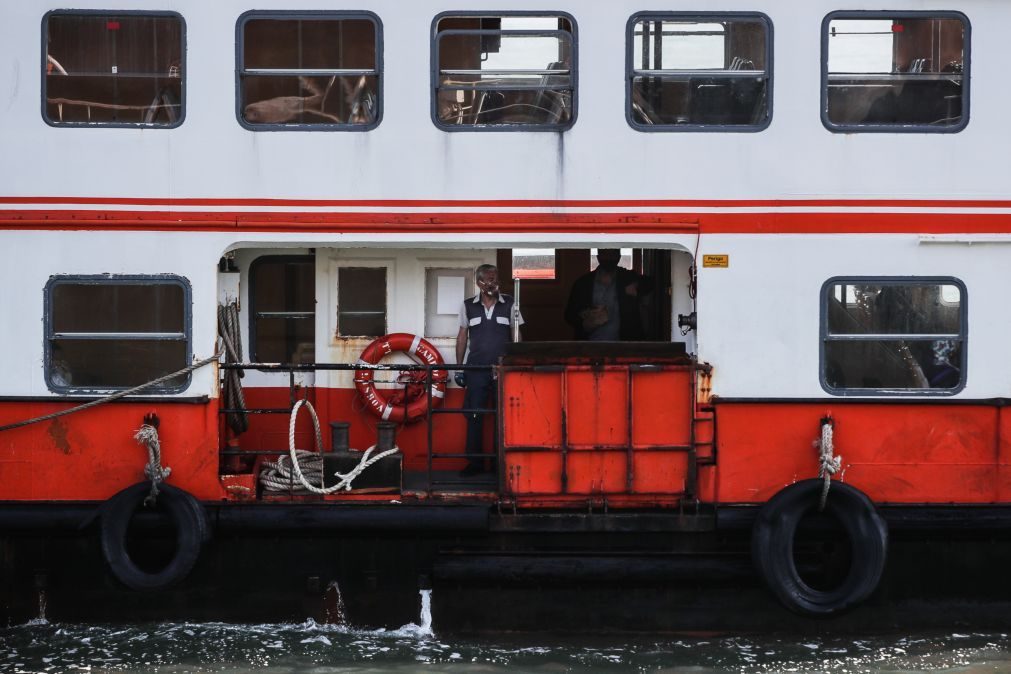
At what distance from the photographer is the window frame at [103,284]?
832 cm

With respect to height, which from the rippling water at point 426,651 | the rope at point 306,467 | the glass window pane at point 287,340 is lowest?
the rippling water at point 426,651

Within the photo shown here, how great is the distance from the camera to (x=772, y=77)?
27.4 feet

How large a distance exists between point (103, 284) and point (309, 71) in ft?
6.33

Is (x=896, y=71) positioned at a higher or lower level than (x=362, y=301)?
higher

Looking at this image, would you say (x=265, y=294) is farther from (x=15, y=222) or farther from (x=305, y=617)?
(x=305, y=617)

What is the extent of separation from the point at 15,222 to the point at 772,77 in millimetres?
5001

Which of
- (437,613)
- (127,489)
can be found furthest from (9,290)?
(437,613)

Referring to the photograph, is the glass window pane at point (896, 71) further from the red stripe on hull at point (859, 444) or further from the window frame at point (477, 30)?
the red stripe on hull at point (859, 444)

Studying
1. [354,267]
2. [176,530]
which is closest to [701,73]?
[354,267]

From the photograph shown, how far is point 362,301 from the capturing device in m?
9.23

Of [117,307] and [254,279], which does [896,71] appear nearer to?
[254,279]

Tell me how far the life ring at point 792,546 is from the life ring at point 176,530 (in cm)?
353

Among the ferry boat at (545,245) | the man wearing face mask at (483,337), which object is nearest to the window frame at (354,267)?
the man wearing face mask at (483,337)

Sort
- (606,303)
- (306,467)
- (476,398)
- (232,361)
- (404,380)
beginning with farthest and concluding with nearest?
(606,303), (404,380), (476,398), (232,361), (306,467)
